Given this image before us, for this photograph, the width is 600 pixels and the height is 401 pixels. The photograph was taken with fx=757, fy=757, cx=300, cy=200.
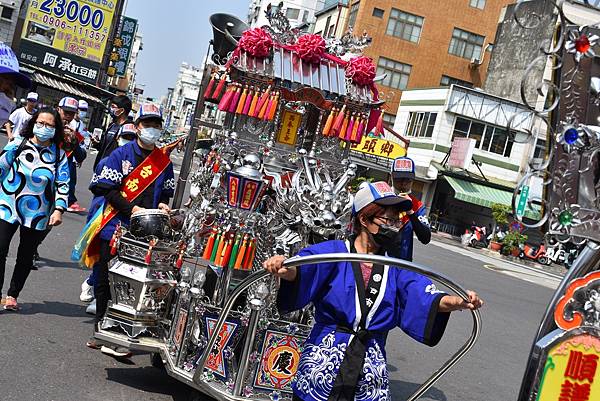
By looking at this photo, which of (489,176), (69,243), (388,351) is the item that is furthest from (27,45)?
(388,351)

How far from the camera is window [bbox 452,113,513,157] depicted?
41188mm

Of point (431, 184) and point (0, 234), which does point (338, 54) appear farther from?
point (431, 184)

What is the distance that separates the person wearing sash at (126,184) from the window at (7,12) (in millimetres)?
41483

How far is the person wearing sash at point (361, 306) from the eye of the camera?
3.60m

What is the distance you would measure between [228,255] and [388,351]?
154 inches

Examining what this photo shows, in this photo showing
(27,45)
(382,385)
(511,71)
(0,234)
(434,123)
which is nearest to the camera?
(382,385)

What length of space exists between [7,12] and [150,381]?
4269 centimetres

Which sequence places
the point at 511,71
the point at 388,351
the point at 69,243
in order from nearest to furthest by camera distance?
the point at 388,351
the point at 69,243
the point at 511,71


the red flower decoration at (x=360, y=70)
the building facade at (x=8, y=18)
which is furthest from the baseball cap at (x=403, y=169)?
the building facade at (x=8, y=18)

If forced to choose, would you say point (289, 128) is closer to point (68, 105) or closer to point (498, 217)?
point (68, 105)

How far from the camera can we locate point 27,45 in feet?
128

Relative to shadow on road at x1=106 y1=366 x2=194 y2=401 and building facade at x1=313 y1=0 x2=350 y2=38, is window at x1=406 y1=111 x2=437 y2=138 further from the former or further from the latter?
shadow on road at x1=106 y1=366 x2=194 y2=401

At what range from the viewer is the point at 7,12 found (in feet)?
144

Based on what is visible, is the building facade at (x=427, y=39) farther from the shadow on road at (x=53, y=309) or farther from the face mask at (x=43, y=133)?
the face mask at (x=43, y=133)
